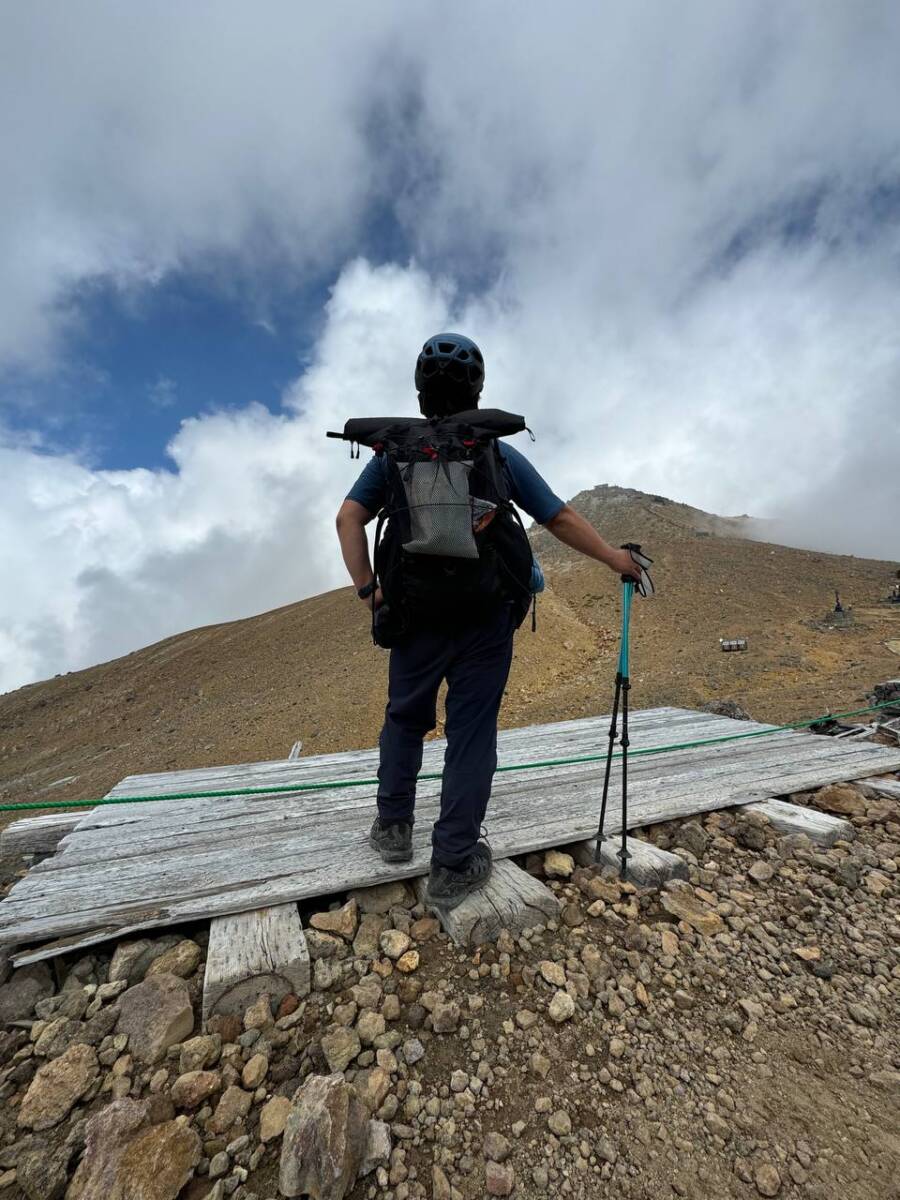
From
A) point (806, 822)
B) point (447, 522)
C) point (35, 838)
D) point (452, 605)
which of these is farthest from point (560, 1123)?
point (35, 838)

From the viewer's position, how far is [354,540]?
2.73 metres

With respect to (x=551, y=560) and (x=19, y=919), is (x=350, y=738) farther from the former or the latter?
(x=551, y=560)

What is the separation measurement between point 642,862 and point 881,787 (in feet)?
8.33

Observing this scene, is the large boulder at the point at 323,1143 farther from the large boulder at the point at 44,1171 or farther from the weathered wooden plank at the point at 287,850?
the weathered wooden plank at the point at 287,850

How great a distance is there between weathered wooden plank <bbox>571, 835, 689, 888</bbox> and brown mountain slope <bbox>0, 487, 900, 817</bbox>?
8.03 metres

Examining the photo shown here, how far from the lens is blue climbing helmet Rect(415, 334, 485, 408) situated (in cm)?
265

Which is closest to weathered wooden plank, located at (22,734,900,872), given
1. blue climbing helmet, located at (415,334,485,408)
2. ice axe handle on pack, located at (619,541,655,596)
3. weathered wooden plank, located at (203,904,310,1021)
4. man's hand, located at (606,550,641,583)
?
weathered wooden plank, located at (203,904,310,1021)

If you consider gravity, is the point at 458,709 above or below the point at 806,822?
above

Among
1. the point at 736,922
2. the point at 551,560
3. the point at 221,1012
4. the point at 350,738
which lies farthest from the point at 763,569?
the point at 221,1012

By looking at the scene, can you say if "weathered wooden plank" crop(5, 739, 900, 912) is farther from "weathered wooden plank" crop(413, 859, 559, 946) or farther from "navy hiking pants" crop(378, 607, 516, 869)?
"navy hiking pants" crop(378, 607, 516, 869)

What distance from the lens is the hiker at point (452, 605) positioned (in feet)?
7.95

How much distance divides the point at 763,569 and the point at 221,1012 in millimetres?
30931

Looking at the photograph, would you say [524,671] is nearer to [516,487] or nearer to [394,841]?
[394,841]

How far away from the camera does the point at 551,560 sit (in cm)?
2972
